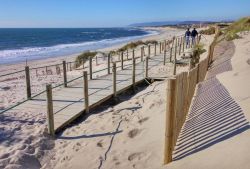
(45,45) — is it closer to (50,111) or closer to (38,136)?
(50,111)

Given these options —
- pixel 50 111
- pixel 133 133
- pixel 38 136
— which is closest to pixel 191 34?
pixel 133 133

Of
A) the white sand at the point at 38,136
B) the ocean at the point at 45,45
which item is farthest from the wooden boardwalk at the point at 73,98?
the ocean at the point at 45,45

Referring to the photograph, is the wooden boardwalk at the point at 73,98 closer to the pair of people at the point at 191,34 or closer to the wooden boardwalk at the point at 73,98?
the wooden boardwalk at the point at 73,98

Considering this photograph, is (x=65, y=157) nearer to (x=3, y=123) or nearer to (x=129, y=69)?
(x=3, y=123)

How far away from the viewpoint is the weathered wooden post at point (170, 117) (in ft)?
14.7

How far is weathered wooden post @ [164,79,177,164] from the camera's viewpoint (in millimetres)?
4479

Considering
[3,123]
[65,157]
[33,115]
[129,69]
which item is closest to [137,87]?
[129,69]

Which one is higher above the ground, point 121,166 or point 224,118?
point 224,118

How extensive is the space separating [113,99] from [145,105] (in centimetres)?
186

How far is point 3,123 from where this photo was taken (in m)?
7.89

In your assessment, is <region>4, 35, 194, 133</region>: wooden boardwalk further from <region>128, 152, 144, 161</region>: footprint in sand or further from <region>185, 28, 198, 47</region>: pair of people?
<region>185, 28, 198, 47</region>: pair of people

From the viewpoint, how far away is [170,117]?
462 cm

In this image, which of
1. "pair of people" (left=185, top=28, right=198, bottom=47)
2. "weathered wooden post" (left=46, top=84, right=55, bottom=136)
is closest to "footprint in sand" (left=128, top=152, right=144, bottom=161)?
"weathered wooden post" (left=46, top=84, right=55, bottom=136)

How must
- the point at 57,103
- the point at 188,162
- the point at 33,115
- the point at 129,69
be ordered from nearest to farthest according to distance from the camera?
the point at 188,162
the point at 33,115
the point at 57,103
the point at 129,69
